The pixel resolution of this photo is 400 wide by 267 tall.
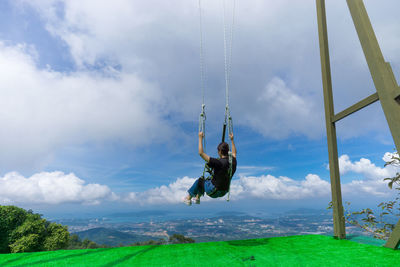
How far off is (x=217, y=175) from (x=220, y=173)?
0.16 feet

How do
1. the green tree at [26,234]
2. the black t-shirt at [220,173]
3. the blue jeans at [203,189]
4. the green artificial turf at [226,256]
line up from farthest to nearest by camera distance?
1. the green tree at [26,234]
2. the blue jeans at [203,189]
3. the black t-shirt at [220,173]
4. the green artificial turf at [226,256]

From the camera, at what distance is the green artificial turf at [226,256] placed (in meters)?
2.29

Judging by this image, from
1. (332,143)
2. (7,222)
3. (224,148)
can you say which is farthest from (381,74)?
(7,222)

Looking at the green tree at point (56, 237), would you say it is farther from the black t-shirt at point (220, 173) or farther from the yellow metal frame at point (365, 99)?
the yellow metal frame at point (365, 99)

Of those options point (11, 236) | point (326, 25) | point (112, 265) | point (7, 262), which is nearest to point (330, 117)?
point (326, 25)

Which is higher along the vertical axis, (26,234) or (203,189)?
(203,189)

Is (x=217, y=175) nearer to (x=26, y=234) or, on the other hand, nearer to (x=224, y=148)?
(x=224, y=148)

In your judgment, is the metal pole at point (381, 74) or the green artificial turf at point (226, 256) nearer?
the green artificial turf at point (226, 256)

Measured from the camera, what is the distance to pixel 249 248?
283cm

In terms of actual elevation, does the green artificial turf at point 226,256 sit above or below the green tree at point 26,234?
above

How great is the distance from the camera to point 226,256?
2.48m

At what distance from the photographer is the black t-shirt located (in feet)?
9.48

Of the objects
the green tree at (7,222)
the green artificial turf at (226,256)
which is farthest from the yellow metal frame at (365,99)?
the green tree at (7,222)

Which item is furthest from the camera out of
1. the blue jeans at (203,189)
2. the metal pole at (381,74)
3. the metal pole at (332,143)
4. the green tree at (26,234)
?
the green tree at (26,234)
